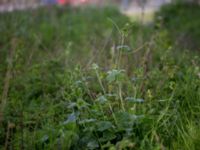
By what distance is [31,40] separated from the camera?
6.40 metres

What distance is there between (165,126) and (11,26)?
379 centimetres

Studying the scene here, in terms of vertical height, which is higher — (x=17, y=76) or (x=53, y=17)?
(x=53, y=17)

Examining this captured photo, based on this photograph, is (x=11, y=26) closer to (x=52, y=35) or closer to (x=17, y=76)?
(x=52, y=35)

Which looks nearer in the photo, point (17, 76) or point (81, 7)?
point (17, 76)

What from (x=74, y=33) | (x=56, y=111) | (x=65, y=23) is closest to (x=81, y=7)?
(x=65, y=23)

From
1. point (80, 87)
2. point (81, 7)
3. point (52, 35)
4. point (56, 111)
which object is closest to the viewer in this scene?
point (80, 87)

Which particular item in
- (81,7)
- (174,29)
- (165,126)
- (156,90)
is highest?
(81,7)

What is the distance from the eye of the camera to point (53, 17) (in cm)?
861

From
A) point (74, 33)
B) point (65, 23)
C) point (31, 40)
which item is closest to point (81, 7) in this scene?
point (65, 23)

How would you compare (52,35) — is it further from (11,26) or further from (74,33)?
(11,26)

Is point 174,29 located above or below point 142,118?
above

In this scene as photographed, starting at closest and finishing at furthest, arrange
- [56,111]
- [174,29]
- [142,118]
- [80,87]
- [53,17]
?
[142,118] → [80,87] → [56,111] → [53,17] → [174,29]

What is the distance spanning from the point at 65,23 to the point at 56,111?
519 cm

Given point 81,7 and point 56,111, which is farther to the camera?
point 81,7
